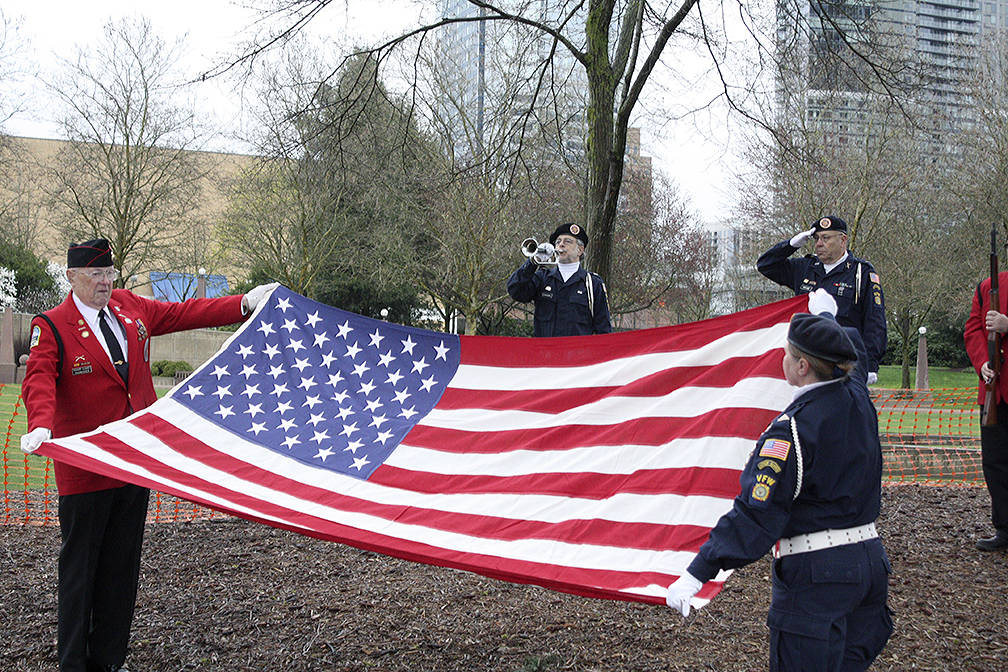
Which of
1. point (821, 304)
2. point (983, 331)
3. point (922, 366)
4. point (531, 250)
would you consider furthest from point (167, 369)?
point (922, 366)

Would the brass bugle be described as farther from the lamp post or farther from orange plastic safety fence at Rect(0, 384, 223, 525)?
the lamp post

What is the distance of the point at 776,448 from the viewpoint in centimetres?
248

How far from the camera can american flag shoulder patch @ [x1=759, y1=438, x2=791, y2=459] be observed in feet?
8.07

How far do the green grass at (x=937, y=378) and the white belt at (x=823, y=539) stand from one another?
109ft

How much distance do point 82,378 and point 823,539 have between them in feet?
11.2

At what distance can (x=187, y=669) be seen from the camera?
4137mm

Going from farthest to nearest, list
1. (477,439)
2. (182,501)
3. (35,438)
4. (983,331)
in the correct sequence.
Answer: (182,501) → (983,331) → (477,439) → (35,438)

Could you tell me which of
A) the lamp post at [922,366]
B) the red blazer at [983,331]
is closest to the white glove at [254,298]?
the red blazer at [983,331]

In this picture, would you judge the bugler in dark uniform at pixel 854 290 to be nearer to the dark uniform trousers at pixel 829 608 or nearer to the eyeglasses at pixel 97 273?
the dark uniform trousers at pixel 829 608

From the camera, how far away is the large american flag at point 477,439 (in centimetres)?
347

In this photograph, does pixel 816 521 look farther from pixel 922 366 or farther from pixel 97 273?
pixel 922 366

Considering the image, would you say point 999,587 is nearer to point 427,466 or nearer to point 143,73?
point 427,466

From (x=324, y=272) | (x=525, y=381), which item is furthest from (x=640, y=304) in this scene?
(x=525, y=381)

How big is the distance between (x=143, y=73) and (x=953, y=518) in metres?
27.3
